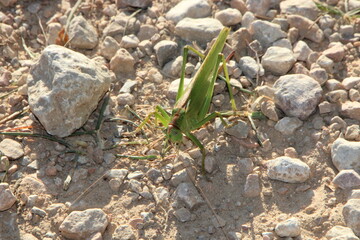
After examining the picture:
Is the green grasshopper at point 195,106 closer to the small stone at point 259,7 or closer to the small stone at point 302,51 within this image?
the small stone at point 302,51

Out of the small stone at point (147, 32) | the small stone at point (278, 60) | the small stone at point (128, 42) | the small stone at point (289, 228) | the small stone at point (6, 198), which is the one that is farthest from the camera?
the small stone at point (147, 32)

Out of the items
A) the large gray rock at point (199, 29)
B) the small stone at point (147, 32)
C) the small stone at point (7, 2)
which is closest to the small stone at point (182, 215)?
the large gray rock at point (199, 29)

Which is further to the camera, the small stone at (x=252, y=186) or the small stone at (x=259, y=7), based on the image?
the small stone at (x=259, y=7)

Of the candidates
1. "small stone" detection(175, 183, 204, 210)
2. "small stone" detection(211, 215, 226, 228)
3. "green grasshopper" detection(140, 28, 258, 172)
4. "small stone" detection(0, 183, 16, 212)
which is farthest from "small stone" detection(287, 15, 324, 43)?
"small stone" detection(0, 183, 16, 212)

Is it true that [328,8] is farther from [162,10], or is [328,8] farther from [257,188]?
[257,188]

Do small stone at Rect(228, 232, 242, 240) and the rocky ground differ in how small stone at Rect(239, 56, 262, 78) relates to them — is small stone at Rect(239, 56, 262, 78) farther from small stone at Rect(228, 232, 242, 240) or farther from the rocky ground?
small stone at Rect(228, 232, 242, 240)

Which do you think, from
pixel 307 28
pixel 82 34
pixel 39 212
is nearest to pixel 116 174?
pixel 39 212

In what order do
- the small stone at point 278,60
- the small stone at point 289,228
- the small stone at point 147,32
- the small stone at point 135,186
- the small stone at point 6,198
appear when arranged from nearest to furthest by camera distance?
1. the small stone at point 289,228
2. the small stone at point 6,198
3. the small stone at point 135,186
4. the small stone at point 278,60
5. the small stone at point 147,32

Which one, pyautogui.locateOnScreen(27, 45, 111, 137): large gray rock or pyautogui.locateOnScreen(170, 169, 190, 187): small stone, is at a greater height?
pyautogui.locateOnScreen(27, 45, 111, 137): large gray rock
